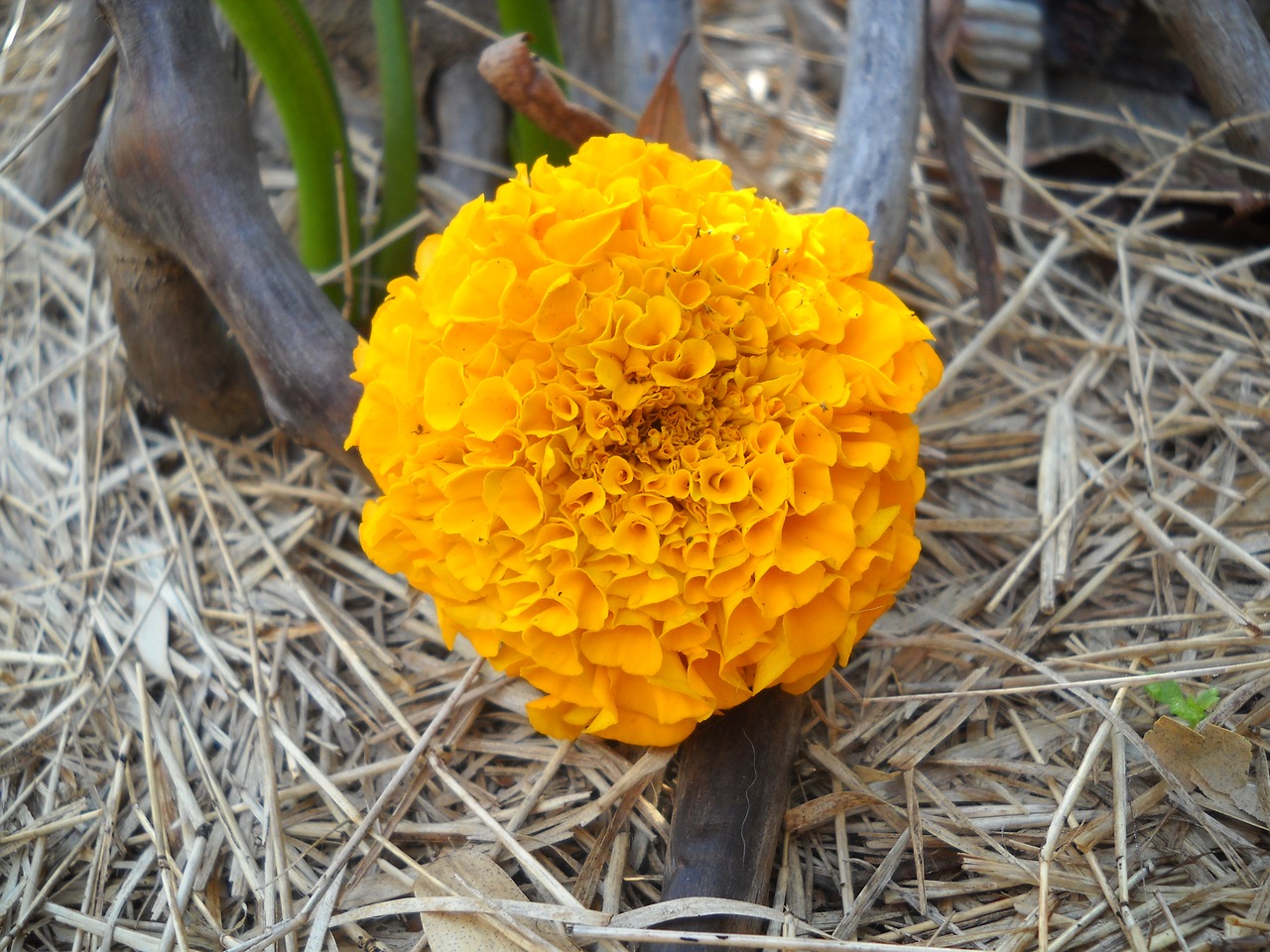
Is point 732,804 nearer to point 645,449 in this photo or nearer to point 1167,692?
point 645,449

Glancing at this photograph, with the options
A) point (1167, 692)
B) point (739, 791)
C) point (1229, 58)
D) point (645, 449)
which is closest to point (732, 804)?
point (739, 791)

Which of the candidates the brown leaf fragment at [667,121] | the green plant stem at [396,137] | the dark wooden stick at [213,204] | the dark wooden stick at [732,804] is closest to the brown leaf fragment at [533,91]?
A: the brown leaf fragment at [667,121]

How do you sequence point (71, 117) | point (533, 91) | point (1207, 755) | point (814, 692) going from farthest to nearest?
point (71, 117) → point (533, 91) → point (814, 692) → point (1207, 755)

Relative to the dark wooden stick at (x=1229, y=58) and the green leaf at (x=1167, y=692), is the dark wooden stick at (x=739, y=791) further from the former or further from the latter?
the dark wooden stick at (x=1229, y=58)

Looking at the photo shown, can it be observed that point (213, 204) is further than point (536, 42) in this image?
No

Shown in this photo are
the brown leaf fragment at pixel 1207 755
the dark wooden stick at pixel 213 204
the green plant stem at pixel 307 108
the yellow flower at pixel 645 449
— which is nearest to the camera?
the yellow flower at pixel 645 449
